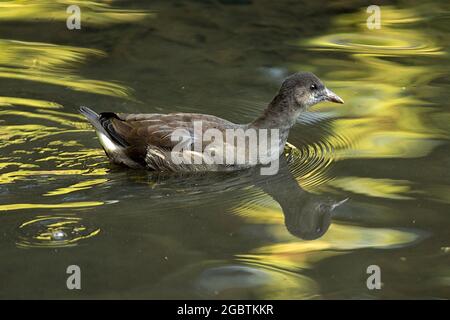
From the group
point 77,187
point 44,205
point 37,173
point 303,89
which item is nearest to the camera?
point 44,205

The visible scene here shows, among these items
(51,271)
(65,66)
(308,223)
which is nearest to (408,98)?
(308,223)

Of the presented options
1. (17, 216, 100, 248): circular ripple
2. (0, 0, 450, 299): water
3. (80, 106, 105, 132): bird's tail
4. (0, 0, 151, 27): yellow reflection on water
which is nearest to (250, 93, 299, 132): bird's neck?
(0, 0, 450, 299): water

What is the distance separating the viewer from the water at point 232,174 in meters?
6.35

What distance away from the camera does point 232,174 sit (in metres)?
8.14

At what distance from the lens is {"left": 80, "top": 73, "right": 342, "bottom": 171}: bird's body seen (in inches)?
320

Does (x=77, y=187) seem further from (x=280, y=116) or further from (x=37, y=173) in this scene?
(x=280, y=116)

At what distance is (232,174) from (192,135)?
491 mm

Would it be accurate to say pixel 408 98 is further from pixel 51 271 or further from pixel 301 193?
pixel 51 271

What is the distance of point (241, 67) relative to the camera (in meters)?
10.5

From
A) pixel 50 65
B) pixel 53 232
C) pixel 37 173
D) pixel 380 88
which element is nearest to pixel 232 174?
pixel 37 173

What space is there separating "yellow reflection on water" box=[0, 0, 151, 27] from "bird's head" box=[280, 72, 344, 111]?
12.7 ft

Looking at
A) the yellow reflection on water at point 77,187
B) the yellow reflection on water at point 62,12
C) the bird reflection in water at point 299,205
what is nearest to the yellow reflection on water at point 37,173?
the yellow reflection on water at point 77,187

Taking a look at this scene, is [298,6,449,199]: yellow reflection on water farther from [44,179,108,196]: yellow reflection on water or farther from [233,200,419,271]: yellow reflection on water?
[44,179,108,196]: yellow reflection on water

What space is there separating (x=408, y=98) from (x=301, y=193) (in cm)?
244
